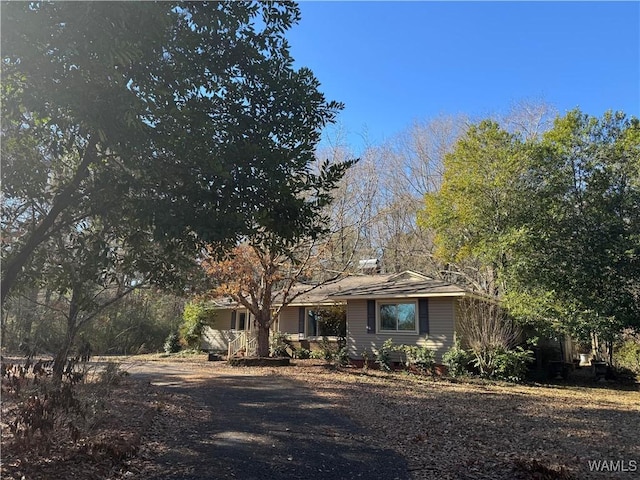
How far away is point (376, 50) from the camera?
9.55 meters

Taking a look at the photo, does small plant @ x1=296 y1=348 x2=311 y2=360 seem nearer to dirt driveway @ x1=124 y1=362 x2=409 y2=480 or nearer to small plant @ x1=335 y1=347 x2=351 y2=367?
small plant @ x1=335 y1=347 x2=351 y2=367

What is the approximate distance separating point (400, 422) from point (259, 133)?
18.3ft

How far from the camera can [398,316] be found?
17.5m

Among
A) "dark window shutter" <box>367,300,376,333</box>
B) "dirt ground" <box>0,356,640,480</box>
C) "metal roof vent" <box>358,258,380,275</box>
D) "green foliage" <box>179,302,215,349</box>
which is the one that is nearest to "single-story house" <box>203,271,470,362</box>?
"dark window shutter" <box>367,300,376,333</box>

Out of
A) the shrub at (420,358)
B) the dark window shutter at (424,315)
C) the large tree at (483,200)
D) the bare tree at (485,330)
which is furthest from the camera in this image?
the large tree at (483,200)

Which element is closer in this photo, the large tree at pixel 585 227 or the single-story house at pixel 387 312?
the large tree at pixel 585 227

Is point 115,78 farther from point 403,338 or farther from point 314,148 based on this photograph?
point 403,338

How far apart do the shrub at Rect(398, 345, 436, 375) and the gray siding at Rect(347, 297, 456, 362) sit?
1.57 feet

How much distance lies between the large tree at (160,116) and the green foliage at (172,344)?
20.5 m

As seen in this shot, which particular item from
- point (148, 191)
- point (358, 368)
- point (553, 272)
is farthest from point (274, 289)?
point (148, 191)

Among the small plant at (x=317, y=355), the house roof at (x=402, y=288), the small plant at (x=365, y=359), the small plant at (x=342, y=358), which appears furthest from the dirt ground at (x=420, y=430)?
the small plant at (x=317, y=355)

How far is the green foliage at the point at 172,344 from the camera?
25203 millimetres

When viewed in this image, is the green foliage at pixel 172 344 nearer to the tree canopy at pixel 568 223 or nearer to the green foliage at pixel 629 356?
the tree canopy at pixel 568 223

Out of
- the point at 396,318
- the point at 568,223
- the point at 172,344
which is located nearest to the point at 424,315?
the point at 396,318
